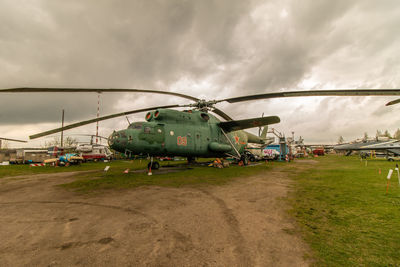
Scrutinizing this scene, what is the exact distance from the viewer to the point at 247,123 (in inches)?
555

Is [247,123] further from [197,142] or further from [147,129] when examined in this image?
[147,129]

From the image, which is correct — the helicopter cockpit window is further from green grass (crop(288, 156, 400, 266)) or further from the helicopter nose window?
green grass (crop(288, 156, 400, 266))

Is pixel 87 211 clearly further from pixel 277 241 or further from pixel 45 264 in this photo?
pixel 277 241

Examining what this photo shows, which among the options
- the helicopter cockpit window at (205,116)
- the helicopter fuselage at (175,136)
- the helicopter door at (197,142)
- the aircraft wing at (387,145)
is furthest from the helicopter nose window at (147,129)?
the aircraft wing at (387,145)

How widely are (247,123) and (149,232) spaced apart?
1217cm

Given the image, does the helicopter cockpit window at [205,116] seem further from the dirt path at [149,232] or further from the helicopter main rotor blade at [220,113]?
the dirt path at [149,232]

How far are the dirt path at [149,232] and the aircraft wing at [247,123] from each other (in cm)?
784

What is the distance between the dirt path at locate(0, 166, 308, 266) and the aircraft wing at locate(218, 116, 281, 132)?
7837 mm

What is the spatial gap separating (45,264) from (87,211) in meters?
2.17

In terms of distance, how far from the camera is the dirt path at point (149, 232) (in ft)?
7.57

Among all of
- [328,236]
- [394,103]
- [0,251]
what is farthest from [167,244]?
[394,103]

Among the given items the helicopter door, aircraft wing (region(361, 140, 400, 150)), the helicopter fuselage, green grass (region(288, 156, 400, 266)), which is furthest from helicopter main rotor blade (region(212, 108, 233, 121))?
aircraft wing (region(361, 140, 400, 150))

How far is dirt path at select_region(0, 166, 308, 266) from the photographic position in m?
2.31

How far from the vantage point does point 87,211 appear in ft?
13.7
